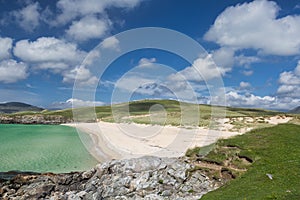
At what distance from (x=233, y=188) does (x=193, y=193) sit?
3852 millimetres

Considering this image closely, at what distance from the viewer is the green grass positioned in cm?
1866

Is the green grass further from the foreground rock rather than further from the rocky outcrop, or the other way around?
the rocky outcrop

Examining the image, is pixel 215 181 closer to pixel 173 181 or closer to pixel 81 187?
pixel 173 181

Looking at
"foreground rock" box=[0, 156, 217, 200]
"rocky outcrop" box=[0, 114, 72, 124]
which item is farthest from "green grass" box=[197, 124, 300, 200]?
"rocky outcrop" box=[0, 114, 72, 124]

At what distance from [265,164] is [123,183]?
14024 millimetres

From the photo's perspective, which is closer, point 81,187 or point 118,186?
point 118,186

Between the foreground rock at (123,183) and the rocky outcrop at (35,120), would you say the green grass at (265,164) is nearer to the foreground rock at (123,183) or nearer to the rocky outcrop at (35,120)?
the foreground rock at (123,183)

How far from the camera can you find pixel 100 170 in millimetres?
29281

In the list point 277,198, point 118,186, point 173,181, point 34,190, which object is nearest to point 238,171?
point 173,181

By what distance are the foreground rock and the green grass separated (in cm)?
314

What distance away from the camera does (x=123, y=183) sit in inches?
1009

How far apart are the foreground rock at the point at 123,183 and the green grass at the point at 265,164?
314cm

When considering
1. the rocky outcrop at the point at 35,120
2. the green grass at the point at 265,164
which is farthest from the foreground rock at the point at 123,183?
the rocky outcrop at the point at 35,120

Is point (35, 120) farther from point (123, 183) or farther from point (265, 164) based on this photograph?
point (265, 164)
